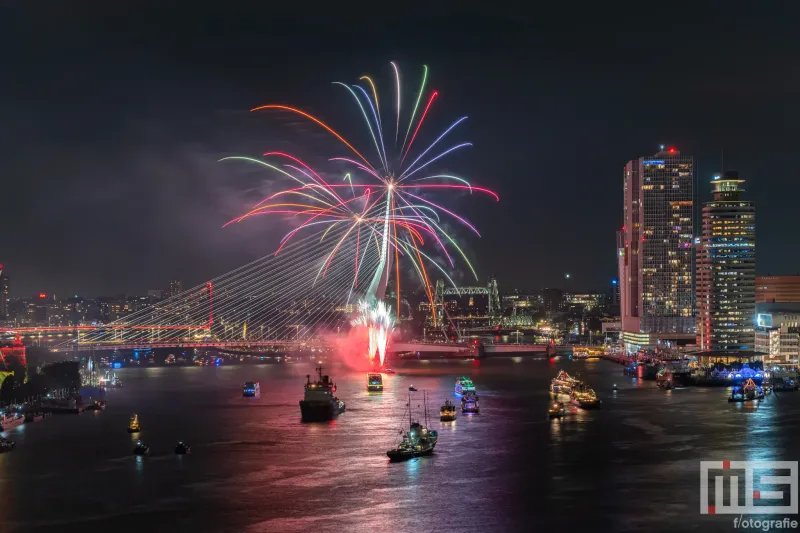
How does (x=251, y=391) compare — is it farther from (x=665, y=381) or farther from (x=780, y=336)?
(x=780, y=336)

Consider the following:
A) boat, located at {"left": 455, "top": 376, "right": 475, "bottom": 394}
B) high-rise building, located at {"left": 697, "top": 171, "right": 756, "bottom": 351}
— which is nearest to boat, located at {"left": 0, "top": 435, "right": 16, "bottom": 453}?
boat, located at {"left": 455, "top": 376, "right": 475, "bottom": 394}

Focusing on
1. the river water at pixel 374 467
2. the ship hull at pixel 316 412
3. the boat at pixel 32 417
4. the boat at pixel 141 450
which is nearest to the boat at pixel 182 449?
the river water at pixel 374 467

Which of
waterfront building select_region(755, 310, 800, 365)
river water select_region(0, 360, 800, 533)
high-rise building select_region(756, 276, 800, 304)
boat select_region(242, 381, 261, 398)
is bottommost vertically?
river water select_region(0, 360, 800, 533)

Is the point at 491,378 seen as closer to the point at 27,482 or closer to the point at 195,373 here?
the point at 195,373

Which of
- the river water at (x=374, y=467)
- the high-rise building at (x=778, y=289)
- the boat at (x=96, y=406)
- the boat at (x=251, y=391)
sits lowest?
the river water at (x=374, y=467)

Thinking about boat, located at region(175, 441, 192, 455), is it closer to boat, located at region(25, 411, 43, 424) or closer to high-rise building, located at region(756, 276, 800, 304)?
boat, located at region(25, 411, 43, 424)

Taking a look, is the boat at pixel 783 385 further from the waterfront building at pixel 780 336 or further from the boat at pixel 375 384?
the boat at pixel 375 384

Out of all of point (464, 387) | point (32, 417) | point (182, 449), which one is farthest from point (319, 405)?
point (32, 417)
